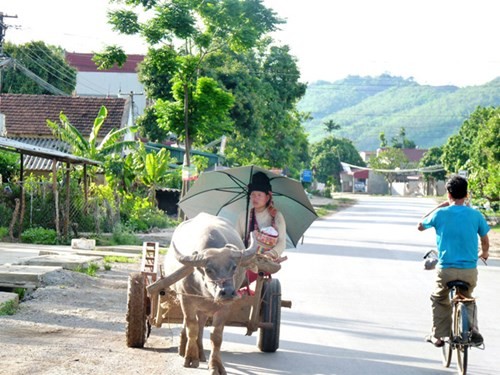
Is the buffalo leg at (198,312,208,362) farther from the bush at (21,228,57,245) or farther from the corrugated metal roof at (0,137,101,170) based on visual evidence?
the bush at (21,228,57,245)

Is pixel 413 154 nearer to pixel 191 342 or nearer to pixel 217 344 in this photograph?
pixel 191 342

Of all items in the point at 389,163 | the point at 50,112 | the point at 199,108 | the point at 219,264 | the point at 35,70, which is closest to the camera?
the point at 219,264

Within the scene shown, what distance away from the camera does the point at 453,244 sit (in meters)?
9.18

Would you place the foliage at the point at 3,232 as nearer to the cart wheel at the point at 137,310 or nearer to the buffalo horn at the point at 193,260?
the cart wheel at the point at 137,310

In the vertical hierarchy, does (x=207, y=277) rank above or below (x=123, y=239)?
above

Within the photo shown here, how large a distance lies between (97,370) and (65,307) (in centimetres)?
463

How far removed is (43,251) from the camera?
20859mm

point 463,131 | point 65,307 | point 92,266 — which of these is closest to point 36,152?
point 92,266

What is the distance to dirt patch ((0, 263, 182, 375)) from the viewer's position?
9031mm

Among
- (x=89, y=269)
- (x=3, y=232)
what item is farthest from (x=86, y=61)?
(x=89, y=269)

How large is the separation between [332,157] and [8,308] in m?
135

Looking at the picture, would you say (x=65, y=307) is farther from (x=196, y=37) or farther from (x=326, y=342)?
(x=196, y=37)

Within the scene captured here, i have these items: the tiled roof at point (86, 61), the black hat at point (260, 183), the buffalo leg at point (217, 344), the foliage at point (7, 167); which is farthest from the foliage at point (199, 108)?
the tiled roof at point (86, 61)

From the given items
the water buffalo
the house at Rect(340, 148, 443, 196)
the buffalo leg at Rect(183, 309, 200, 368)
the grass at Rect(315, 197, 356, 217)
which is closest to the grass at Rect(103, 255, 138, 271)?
the water buffalo
